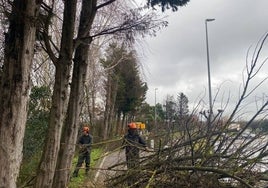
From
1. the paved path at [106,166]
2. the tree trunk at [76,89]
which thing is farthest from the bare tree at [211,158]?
the tree trunk at [76,89]

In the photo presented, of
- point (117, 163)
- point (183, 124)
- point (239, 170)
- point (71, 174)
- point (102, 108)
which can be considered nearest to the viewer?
point (239, 170)

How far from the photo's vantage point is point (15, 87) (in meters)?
5.08

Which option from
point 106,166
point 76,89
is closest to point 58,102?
point 76,89

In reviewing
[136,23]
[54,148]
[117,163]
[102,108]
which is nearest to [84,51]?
[136,23]

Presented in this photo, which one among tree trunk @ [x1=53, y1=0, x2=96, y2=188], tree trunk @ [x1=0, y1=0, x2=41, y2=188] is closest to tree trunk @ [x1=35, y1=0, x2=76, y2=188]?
tree trunk @ [x1=53, y1=0, x2=96, y2=188]

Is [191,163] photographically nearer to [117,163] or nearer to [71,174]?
[117,163]

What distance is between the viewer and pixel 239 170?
4.64 metres

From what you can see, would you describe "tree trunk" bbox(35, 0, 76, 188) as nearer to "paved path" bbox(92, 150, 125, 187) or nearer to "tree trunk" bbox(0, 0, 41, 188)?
"paved path" bbox(92, 150, 125, 187)

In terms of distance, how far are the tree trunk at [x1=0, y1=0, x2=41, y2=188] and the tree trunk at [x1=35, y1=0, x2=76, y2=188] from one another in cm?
111

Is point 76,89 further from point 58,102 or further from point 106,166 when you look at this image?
point 106,166

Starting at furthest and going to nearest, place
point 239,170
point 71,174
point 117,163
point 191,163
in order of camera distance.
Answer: point 71,174, point 117,163, point 191,163, point 239,170

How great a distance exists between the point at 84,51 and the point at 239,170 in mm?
4049

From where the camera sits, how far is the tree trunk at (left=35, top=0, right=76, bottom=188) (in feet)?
20.4

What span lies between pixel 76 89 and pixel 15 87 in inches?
93.8
